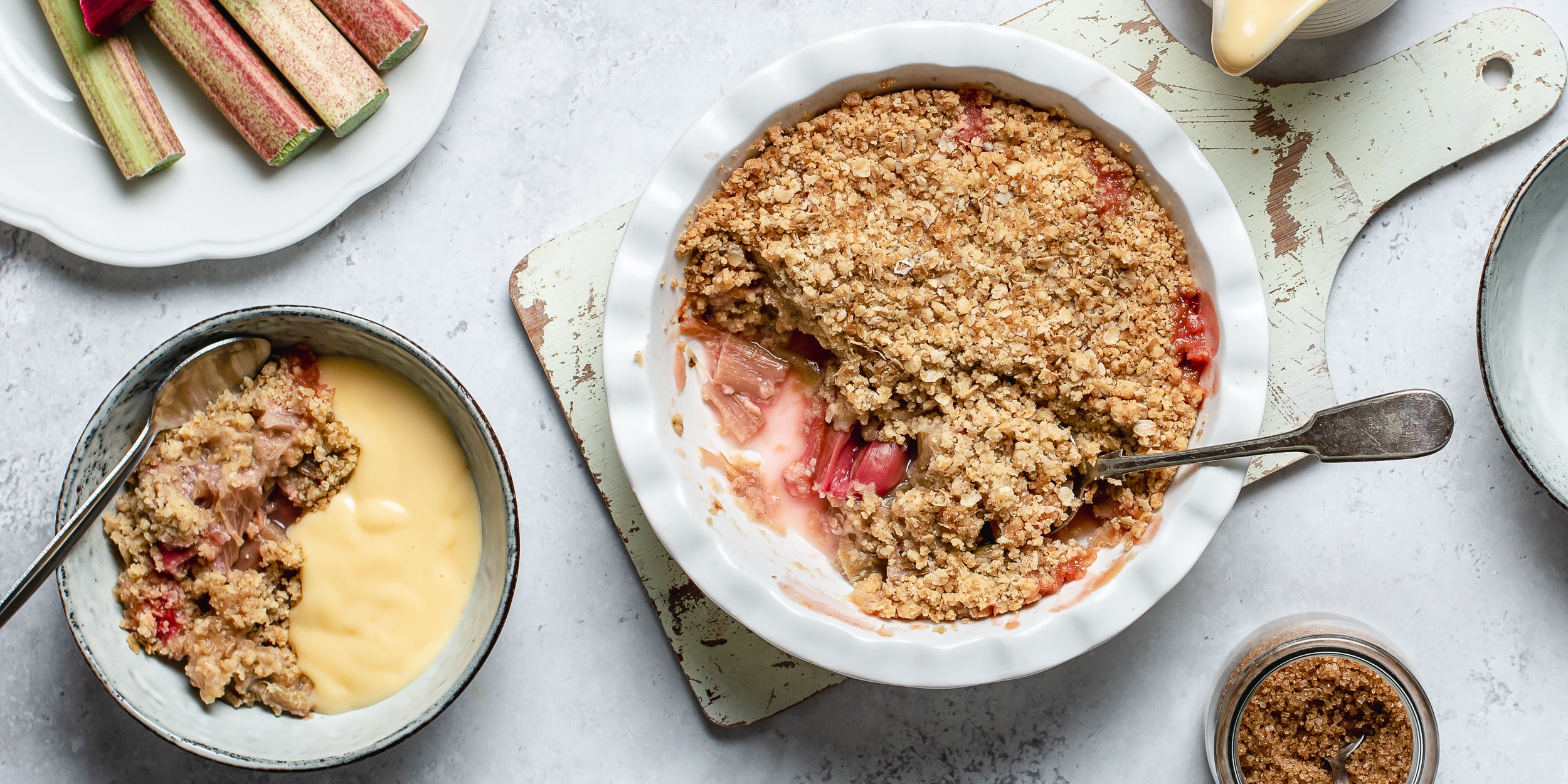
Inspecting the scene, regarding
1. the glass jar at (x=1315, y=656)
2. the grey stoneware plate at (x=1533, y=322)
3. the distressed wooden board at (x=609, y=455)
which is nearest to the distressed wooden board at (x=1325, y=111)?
the grey stoneware plate at (x=1533, y=322)

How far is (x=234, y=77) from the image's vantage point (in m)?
1.84

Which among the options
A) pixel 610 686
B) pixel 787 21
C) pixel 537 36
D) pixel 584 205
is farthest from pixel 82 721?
pixel 787 21

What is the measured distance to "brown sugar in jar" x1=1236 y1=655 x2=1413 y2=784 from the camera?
6.01ft

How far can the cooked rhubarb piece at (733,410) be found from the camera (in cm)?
179

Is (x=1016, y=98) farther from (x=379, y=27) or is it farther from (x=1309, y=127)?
(x=379, y=27)

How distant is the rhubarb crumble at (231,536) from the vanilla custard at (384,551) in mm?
29

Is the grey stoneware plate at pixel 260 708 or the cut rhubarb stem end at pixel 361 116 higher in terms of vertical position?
the cut rhubarb stem end at pixel 361 116

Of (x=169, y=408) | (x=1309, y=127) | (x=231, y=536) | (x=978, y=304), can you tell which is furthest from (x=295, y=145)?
(x=1309, y=127)

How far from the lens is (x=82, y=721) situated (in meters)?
1.91

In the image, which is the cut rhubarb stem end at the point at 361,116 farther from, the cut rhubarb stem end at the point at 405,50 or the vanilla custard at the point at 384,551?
the vanilla custard at the point at 384,551

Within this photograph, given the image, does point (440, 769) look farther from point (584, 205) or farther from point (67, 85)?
point (67, 85)

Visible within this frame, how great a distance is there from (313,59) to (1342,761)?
215 centimetres

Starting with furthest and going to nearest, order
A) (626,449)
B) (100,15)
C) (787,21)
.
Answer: (787,21) → (100,15) → (626,449)

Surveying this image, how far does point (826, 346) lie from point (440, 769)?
1.05 m
